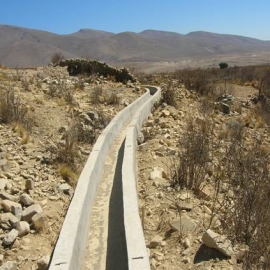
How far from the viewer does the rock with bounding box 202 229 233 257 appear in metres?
4.18

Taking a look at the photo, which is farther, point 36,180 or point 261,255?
point 36,180

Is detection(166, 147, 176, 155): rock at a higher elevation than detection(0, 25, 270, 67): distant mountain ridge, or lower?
lower

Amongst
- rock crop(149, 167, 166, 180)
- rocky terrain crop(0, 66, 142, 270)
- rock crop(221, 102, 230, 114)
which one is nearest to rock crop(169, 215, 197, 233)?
rocky terrain crop(0, 66, 142, 270)

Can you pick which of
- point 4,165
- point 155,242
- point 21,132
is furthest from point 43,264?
point 21,132

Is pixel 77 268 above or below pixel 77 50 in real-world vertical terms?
below

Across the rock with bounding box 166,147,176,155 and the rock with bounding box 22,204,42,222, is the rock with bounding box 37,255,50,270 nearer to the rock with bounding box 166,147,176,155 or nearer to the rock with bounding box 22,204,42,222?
the rock with bounding box 22,204,42,222

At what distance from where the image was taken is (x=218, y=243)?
4.23 meters

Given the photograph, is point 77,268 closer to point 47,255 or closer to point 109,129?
point 47,255

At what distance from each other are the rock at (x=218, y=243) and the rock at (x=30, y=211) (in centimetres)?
218

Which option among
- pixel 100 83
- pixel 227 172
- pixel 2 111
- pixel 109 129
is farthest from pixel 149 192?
pixel 100 83

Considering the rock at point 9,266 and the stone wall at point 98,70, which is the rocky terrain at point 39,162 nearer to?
the rock at point 9,266

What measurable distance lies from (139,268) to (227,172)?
12.4 feet

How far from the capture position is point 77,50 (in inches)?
5891

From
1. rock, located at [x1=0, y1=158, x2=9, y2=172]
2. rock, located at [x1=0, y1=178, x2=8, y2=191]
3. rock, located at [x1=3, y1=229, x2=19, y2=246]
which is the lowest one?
rock, located at [x1=3, y1=229, x2=19, y2=246]
